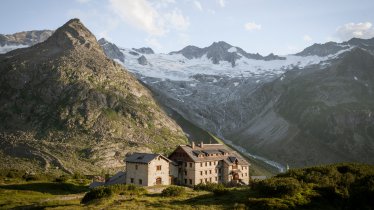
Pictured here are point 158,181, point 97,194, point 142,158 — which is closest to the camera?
point 97,194

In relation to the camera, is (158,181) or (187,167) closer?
(158,181)

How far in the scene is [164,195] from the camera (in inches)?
2709

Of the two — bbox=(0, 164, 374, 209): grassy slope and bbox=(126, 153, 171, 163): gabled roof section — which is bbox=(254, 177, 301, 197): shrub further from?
bbox=(126, 153, 171, 163): gabled roof section

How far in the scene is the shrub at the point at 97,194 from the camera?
64.4 meters

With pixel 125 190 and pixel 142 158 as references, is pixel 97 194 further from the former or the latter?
pixel 142 158

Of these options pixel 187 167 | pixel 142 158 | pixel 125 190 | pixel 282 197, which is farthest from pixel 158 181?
pixel 282 197

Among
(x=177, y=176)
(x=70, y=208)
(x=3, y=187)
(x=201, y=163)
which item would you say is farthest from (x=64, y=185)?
(x=70, y=208)

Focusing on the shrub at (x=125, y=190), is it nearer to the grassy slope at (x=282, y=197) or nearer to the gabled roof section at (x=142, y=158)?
the grassy slope at (x=282, y=197)

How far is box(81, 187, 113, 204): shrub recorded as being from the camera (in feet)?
211

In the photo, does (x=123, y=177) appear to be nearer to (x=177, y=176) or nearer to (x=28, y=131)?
(x=177, y=176)

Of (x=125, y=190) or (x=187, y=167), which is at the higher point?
(x=187, y=167)

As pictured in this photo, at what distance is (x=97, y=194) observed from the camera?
65.3m

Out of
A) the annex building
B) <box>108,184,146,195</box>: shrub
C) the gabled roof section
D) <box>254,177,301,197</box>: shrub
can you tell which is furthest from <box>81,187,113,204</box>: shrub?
<box>254,177,301,197</box>: shrub

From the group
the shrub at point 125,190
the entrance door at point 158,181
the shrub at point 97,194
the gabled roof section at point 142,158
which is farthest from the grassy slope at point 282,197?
the entrance door at point 158,181
